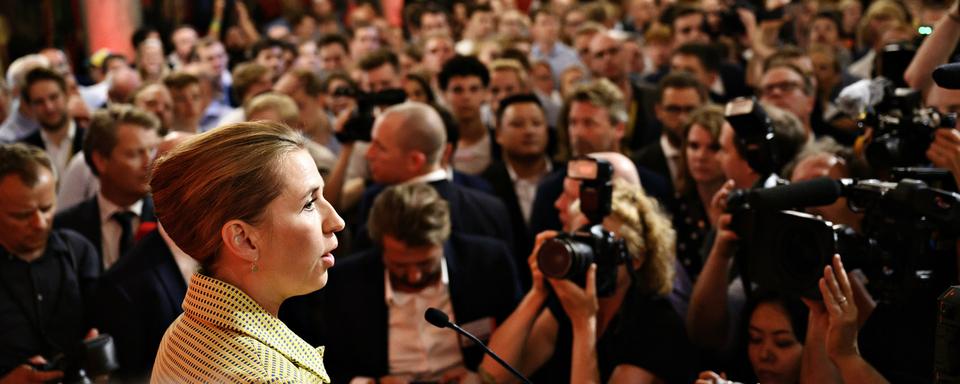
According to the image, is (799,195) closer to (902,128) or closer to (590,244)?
(902,128)

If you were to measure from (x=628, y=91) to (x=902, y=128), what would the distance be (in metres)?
4.42

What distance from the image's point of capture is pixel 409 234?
3385 millimetres

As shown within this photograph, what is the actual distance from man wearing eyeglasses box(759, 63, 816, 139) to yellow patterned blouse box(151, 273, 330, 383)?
413cm

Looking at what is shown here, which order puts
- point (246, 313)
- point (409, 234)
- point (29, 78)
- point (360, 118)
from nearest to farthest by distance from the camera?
point (246, 313)
point (409, 234)
point (360, 118)
point (29, 78)

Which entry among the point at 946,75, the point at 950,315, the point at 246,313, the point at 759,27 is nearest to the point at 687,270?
the point at 946,75

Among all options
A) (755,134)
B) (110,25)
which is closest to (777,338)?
(755,134)

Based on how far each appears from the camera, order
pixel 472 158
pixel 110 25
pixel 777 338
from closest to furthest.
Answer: pixel 777 338, pixel 472 158, pixel 110 25

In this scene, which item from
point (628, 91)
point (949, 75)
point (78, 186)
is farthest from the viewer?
point (628, 91)

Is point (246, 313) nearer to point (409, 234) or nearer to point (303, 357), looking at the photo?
point (303, 357)

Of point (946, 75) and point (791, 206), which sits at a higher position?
point (946, 75)

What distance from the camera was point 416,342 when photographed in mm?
3498

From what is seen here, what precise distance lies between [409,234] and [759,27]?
4989 mm

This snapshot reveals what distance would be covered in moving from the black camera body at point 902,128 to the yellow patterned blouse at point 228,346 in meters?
1.77

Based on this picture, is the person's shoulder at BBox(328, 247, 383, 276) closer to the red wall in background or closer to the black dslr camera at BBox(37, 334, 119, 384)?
the black dslr camera at BBox(37, 334, 119, 384)
